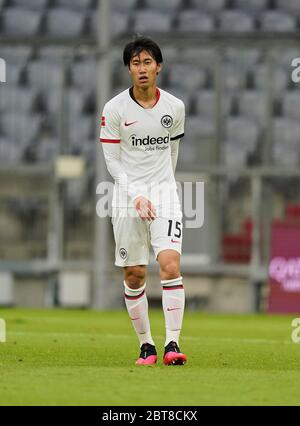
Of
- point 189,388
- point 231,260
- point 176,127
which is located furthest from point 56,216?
point 189,388

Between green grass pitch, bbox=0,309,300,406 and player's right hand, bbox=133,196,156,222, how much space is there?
1038mm

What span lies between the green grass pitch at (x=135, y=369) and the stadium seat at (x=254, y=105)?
29.9 ft

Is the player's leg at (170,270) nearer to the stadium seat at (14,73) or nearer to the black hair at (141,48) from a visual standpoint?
the black hair at (141,48)

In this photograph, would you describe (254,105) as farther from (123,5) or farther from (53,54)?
(53,54)

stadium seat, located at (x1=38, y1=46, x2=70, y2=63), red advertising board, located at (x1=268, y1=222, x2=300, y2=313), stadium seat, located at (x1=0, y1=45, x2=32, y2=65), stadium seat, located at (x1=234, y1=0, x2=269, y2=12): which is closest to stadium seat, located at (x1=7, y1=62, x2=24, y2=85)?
stadium seat, located at (x1=0, y1=45, x2=32, y2=65)

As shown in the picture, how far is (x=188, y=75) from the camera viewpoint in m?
26.0

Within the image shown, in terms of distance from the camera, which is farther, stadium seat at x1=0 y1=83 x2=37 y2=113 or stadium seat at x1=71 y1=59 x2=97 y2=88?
stadium seat at x1=71 y1=59 x2=97 y2=88

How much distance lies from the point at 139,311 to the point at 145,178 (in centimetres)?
97

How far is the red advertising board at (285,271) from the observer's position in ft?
71.1

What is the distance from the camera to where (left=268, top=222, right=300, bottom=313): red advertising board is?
21.7 metres

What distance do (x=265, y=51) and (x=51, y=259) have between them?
5353 millimetres

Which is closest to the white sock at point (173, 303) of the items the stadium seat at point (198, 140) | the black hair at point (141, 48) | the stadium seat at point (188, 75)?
the black hair at point (141, 48)

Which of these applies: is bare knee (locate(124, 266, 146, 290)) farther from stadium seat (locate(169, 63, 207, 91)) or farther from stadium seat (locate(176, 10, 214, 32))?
stadium seat (locate(176, 10, 214, 32))
